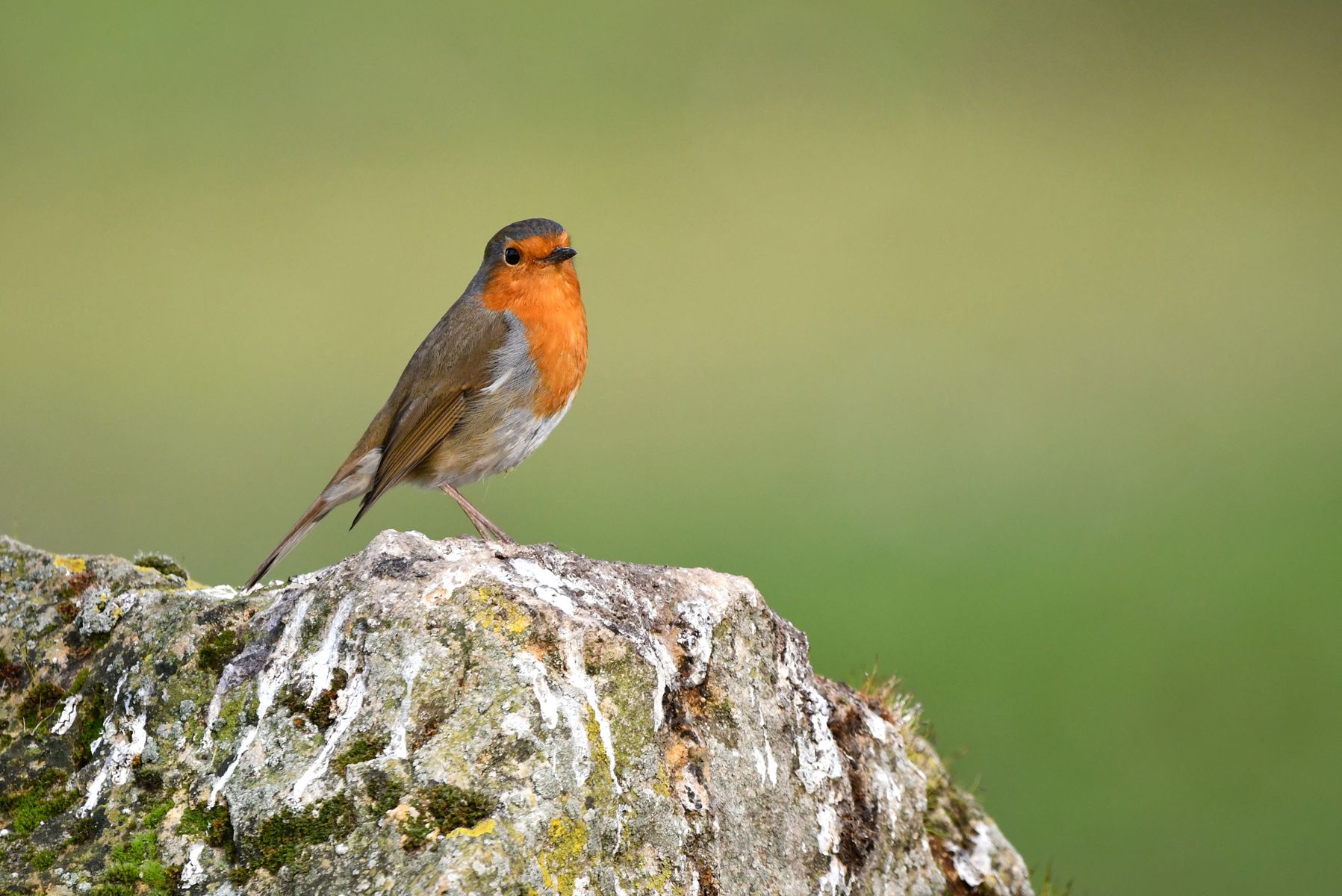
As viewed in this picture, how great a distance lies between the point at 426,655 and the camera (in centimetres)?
356

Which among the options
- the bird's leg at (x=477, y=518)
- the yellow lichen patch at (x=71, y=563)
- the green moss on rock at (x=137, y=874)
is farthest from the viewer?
the bird's leg at (x=477, y=518)

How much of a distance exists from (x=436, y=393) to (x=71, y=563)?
91.9 inches

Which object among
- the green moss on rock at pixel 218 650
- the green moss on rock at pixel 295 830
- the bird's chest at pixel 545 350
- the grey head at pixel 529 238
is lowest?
the green moss on rock at pixel 295 830

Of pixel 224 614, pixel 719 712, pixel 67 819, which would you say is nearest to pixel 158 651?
pixel 224 614

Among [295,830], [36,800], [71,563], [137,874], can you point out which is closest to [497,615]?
[295,830]

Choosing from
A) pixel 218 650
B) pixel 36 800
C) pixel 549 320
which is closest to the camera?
pixel 36 800

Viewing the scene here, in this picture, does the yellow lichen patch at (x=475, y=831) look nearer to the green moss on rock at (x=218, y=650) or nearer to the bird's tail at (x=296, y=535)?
the green moss on rock at (x=218, y=650)

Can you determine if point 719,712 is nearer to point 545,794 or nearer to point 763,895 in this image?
point 763,895

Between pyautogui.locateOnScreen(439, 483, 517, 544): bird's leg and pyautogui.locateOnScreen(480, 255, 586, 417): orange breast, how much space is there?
0.62m

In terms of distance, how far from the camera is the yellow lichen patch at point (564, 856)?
319 cm

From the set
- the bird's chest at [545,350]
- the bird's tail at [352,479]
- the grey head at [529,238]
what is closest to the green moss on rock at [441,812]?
the bird's tail at [352,479]

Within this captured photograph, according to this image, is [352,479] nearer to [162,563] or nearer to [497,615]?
[162,563]

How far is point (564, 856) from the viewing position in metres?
3.25

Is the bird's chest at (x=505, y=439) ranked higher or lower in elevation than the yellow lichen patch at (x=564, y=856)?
higher
